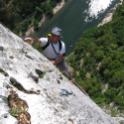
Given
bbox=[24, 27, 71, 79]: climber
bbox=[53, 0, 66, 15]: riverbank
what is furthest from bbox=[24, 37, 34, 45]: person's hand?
bbox=[53, 0, 66, 15]: riverbank

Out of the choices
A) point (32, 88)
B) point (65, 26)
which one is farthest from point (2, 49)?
point (65, 26)

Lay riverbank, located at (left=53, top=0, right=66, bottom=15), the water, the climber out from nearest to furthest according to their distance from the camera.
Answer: the climber < the water < riverbank, located at (left=53, top=0, right=66, bottom=15)

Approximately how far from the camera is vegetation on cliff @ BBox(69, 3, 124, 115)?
5106 centimetres

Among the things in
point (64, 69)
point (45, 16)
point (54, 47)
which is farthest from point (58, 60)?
point (45, 16)

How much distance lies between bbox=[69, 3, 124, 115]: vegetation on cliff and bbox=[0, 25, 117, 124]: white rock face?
108ft

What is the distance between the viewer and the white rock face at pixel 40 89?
36.9ft

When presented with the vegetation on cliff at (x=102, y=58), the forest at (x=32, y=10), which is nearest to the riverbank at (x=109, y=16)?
the vegetation on cliff at (x=102, y=58)

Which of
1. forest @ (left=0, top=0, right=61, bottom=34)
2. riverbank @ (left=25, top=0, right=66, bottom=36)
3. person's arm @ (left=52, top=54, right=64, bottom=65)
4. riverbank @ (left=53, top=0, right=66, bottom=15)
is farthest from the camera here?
riverbank @ (left=53, top=0, right=66, bottom=15)

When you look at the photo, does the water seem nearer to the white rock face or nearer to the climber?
the climber

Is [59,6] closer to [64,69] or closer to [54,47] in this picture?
[64,69]

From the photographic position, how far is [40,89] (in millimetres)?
12344

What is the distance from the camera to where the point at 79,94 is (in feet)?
44.6

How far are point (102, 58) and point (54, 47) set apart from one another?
154 ft

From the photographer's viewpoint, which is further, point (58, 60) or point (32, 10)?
point (32, 10)
